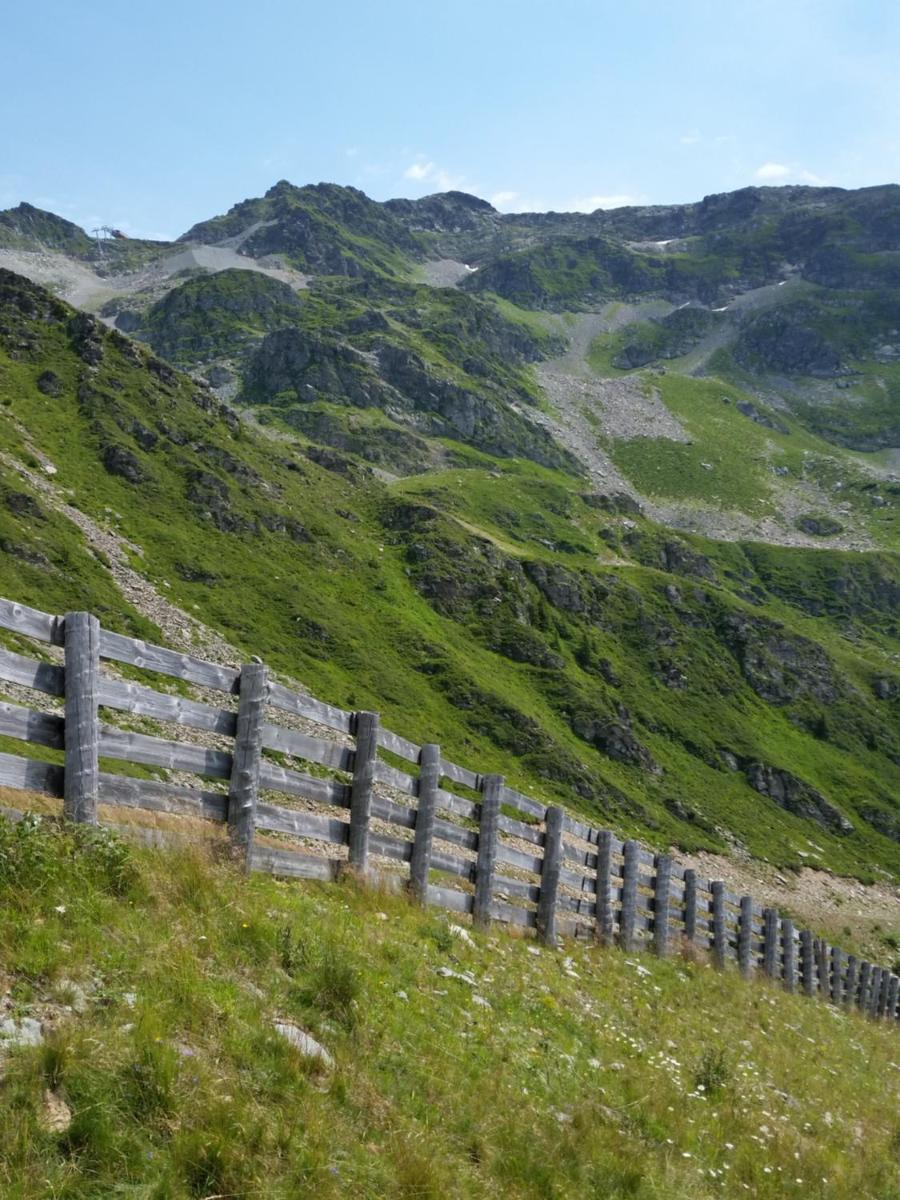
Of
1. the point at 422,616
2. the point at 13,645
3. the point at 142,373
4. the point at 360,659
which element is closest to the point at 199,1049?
the point at 13,645

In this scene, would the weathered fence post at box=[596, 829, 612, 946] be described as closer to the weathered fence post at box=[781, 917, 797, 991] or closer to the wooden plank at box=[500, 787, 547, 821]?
the wooden plank at box=[500, 787, 547, 821]

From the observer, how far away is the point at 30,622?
25.1ft

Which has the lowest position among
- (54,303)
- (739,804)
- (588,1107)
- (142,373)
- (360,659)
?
(739,804)

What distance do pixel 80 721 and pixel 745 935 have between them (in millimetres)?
19779

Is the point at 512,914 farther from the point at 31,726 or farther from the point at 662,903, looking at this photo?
the point at 31,726

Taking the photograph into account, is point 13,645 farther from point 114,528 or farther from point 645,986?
point 114,528

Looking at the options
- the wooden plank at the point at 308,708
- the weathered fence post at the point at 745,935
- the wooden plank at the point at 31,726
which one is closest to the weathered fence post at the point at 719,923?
the weathered fence post at the point at 745,935

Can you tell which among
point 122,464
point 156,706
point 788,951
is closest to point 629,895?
point 788,951

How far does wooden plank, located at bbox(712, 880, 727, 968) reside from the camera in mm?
21469

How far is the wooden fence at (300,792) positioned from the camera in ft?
26.0

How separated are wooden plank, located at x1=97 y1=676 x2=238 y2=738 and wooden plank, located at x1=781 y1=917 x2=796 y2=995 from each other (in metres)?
21.3

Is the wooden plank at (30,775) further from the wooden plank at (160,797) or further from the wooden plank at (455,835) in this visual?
the wooden plank at (455,835)

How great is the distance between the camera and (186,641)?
6278 cm

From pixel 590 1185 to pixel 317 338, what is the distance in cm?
19458
